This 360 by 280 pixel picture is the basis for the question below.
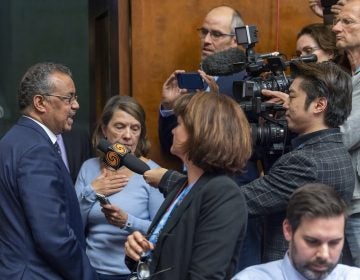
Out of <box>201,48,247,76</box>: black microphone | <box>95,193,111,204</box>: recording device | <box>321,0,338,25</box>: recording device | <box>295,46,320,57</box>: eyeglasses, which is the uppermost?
<box>321,0,338,25</box>: recording device

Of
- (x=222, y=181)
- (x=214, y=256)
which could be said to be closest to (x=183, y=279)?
(x=214, y=256)

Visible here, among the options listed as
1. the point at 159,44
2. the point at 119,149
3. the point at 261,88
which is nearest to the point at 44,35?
the point at 159,44

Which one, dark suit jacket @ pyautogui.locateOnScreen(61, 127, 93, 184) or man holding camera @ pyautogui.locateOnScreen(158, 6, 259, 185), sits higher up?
man holding camera @ pyautogui.locateOnScreen(158, 6, 259, 185)

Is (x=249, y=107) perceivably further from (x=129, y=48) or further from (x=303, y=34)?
(x=129, y=48)

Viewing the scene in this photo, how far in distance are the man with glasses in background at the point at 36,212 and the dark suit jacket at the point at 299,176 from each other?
0.71 m

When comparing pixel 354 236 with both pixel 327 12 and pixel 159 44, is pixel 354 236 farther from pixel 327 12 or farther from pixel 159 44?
pixel 159 44

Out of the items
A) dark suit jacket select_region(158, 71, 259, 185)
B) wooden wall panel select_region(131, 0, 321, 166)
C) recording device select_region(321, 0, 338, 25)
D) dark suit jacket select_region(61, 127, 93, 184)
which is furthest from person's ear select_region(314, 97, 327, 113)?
dark suit jacket select_region(61, 127, 93, 184)

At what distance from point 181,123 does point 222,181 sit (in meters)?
0.26

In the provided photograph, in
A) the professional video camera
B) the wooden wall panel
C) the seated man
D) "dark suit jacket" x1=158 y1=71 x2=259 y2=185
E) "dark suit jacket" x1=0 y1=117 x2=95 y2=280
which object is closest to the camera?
the seated man

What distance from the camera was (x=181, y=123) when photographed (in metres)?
3.01

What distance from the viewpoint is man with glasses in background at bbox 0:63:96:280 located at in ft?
11.0

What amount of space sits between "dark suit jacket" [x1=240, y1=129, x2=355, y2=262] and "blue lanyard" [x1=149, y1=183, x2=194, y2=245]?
46 cm

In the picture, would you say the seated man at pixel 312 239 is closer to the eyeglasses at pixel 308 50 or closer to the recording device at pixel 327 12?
the eyeglasses at pixel 308 50

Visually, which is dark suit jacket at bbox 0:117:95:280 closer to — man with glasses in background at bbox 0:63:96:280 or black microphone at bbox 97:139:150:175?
man with glasses in background at bbox 0:63:96:280
